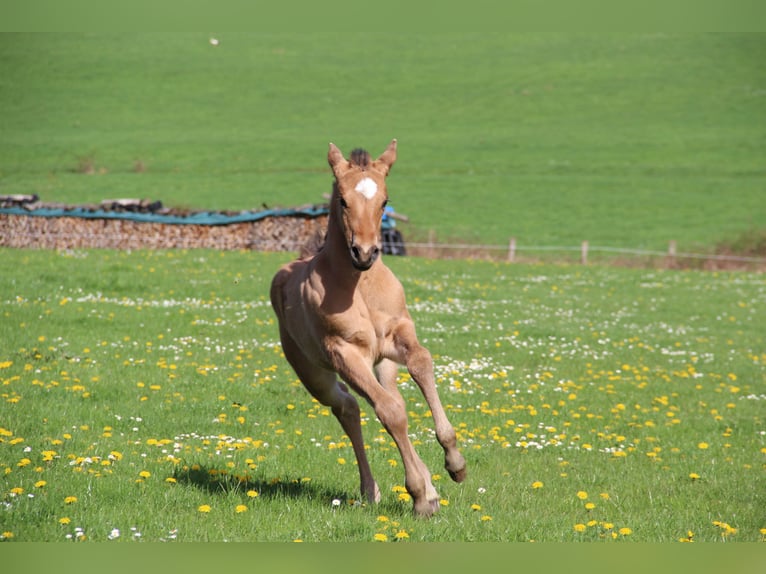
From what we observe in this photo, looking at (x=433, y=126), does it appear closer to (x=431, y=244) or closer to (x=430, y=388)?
(x=431, y=244)

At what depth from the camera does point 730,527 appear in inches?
284

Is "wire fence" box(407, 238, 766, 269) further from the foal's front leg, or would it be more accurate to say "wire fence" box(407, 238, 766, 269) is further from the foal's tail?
the foal's front leg

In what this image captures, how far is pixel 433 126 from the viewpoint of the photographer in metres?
77.3

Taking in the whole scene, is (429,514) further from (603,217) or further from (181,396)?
(603,217)

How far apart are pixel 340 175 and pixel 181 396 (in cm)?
613

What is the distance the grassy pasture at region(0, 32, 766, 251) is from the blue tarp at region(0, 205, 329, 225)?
21.4 ft

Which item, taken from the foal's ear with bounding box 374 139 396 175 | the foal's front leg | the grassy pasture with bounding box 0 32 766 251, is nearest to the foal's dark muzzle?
the foal's ear with bounding box 374 139 396 175

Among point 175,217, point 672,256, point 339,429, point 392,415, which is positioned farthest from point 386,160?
point 672,256

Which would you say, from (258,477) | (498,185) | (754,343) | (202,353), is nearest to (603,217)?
(498,185)

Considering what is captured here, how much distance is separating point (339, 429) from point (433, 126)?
225ft

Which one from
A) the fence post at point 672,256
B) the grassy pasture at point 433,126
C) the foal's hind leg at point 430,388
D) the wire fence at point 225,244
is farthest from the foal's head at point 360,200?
the grassy pasture at point 433,126

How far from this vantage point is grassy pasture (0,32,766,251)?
5794 centimetres

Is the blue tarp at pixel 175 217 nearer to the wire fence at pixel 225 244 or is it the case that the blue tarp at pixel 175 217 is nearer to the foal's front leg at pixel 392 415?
the wire fence at pixel 225 244

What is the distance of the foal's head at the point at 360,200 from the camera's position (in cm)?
640
